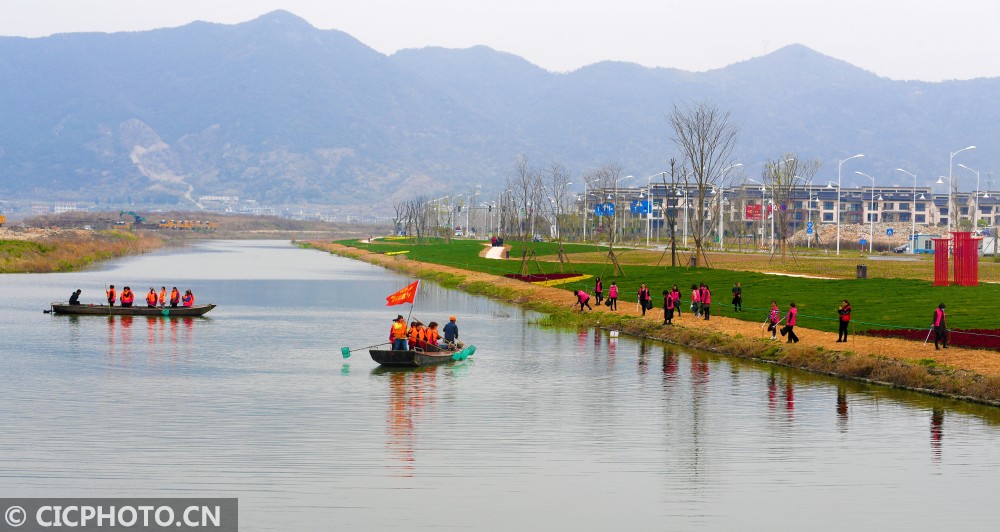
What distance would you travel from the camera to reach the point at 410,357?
50.7 m

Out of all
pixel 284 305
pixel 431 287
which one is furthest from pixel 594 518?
pixel 431 287

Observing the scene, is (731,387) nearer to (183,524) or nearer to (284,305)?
(183,524)

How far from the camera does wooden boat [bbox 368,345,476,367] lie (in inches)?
1982

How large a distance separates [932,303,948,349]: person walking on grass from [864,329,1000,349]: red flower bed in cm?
66

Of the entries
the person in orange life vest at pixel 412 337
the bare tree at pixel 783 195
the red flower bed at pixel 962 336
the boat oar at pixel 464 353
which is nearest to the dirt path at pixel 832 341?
the red flower bed at pixel 962 336

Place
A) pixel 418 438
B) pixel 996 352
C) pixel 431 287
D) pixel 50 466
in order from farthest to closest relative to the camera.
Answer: pixel 431 287 < pixel 996 352 < pixel 418 438 < pixel 50 466

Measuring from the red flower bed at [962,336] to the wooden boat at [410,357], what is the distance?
58.9 feet

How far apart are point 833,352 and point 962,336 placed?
4.84 metres

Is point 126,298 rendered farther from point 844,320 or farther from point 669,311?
point 844,320

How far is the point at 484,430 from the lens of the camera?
35906 mm

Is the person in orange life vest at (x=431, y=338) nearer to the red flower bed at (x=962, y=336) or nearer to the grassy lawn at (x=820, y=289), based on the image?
the grassy lawn at (x=820, y=289)

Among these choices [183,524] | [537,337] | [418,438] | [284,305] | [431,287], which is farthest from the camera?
[431,287]

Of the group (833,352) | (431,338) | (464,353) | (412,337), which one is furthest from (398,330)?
(833,352)

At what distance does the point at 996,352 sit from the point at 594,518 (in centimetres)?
2381
